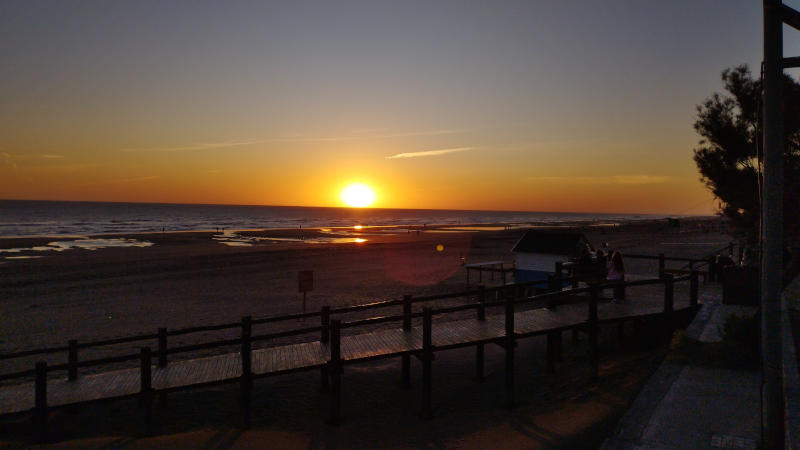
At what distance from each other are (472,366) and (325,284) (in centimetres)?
1566

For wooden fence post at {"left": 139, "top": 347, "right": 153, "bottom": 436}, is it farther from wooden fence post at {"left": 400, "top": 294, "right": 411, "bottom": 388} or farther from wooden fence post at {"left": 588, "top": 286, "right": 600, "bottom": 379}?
wooden fence post at {"left": 588, "top": 286, "right": 600, "bottom": 379}

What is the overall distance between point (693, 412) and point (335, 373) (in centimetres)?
614

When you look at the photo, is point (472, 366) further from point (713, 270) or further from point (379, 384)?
point (713, 270)

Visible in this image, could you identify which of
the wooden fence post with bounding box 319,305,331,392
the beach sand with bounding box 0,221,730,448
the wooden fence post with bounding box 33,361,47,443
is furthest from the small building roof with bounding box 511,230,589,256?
the wooden fence post with bounding box 33,361,47,443

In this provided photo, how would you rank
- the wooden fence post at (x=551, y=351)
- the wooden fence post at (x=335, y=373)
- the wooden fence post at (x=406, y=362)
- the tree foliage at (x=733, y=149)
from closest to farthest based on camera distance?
the wooden fence post at (x=335, y=373)
the wooden fence post at (x=406, y=362)
the wooden fence post at (x=551, y=351)
the tree foliage at (x=733, y=149)

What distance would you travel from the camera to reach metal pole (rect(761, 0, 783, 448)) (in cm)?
479

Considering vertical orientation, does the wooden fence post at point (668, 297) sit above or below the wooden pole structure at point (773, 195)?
below

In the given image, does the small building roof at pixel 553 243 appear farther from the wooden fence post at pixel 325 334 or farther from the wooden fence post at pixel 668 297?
the wooden fence post at pixel 325 334

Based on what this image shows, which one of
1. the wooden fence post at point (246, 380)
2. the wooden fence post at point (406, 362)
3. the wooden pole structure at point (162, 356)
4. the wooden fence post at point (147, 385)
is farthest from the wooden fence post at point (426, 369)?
the wooden pole structure at point (162, 356)

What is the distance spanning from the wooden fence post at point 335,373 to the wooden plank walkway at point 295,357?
220 mm

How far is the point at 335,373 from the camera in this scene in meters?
9.68

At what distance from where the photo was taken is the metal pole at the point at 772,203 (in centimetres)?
479

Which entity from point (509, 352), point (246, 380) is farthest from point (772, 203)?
point (246, 380)

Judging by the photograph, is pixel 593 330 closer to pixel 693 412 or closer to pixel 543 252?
pixel 693 412
